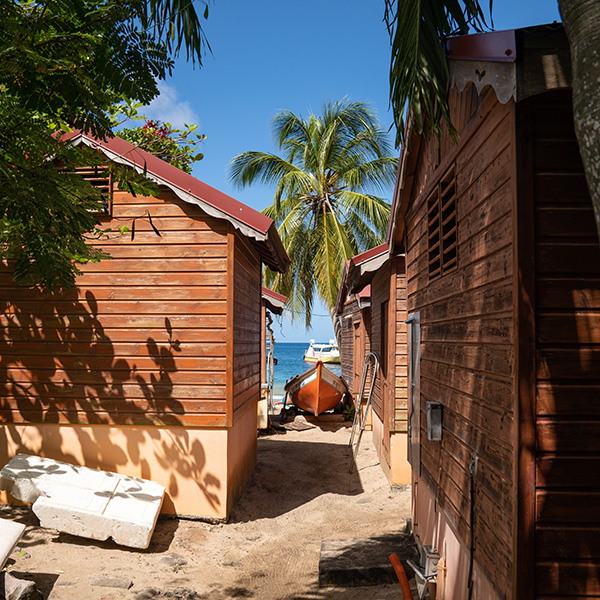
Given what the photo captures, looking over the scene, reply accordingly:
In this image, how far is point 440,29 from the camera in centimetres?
400

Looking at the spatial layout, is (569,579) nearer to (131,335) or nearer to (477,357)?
(477,357)

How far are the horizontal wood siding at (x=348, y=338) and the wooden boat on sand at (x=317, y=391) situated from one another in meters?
1.52

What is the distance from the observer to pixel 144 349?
7.68m

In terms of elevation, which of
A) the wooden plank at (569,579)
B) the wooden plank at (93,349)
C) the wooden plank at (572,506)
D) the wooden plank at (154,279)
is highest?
the wooden plank at (154,279)

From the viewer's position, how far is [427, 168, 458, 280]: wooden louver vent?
15.7ft

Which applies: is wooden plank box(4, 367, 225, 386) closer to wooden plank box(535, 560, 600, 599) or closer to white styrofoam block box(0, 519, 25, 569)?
white styrofoam block box(0, 519, 25, 569)

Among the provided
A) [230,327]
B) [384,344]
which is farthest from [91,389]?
[384,344]

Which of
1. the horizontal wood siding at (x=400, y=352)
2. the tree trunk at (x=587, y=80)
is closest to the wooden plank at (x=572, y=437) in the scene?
the tree trunk at (x=587, y=80)

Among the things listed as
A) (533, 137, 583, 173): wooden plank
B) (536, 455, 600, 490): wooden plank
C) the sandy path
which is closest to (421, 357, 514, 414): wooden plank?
(536, 455, 600, 490): wooden plank

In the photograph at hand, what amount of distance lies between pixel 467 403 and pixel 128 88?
3.84 metres

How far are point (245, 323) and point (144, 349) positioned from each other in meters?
2.00

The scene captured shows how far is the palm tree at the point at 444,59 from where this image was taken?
2.04m

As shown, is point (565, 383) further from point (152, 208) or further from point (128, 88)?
point (152, 208)

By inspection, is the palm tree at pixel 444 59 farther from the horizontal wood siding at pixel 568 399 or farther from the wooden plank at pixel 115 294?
the wooden plank at pixel 115 294
